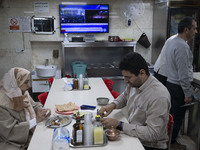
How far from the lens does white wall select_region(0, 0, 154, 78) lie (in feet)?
14.6

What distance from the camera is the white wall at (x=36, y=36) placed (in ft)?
14.6

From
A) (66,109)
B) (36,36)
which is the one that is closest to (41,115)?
(66,109)

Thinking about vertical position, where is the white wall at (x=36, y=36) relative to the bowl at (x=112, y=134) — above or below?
above

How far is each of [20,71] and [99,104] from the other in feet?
2.88

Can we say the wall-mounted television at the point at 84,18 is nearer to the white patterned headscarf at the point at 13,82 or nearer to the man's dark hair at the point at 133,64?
the white patterned headscarf at the point at 13,82

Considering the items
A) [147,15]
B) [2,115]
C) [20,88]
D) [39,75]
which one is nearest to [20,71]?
[20,88]

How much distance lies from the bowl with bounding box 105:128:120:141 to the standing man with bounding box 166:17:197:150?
4.68ft

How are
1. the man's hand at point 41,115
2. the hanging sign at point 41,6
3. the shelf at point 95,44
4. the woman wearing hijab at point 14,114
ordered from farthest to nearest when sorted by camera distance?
the hanging sign at point 41,6
the shelf at point 95,44
the man's hand at point 41,115
the woman wearing hijab at point 14,114

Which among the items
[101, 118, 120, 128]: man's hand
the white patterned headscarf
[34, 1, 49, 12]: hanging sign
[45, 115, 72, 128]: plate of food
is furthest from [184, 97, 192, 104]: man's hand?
[34, 1, 49, 12]: hanging sign

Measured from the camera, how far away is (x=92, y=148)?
4.52 ft

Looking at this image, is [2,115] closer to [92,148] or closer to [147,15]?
[92,148]

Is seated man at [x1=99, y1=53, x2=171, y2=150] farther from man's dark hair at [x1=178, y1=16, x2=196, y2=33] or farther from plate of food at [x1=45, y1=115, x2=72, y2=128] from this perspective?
man's dark hair at [x1=178, y1=16, x2=196, y2=33]

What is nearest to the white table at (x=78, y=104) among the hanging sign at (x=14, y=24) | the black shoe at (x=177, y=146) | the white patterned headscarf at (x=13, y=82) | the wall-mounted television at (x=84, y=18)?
the white patterned headscarf at (x=13, y=82)

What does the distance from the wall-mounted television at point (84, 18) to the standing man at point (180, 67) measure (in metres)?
2.19
